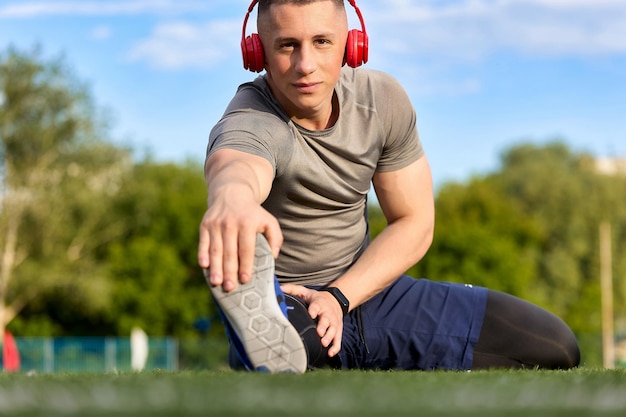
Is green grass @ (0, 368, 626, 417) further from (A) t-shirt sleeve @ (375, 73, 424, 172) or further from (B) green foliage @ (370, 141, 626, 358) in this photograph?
(B) green foliage @ (370, 141, 626, 358)

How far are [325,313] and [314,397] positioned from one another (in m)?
1.66

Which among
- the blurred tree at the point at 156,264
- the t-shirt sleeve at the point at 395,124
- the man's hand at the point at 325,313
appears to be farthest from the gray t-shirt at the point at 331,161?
the blurred tree at the point at 156,264

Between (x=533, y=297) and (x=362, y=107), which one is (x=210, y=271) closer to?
(x=362, y=107)

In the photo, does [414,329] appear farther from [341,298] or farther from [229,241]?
[229,241]

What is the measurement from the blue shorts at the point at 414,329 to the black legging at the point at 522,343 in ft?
0.20

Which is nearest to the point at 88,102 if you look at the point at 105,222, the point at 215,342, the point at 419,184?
the point at 105,222

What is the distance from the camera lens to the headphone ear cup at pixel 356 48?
424cm

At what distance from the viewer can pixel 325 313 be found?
12.8ft

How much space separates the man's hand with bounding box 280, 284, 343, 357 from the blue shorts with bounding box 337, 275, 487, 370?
1.19 ft

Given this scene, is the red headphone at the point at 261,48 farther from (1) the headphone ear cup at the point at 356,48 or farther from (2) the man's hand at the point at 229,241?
(2) the man's hand at the point at 229,241

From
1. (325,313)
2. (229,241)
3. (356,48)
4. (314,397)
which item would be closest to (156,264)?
(356,48)

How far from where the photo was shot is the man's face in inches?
154

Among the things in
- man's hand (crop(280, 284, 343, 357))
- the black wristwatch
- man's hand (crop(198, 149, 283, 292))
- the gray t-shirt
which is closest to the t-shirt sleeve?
the gray t-shirt

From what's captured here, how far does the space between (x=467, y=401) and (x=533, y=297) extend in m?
49.4
